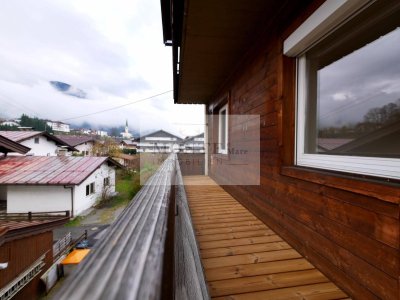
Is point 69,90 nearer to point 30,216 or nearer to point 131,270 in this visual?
point 30,216

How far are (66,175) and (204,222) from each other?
12121mm

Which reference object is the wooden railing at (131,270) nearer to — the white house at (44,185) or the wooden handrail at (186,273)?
the wooden handrail at (186,273)

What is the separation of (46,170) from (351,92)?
48.4 feet

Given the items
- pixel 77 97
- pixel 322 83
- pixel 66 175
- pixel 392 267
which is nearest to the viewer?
pixel 392 267

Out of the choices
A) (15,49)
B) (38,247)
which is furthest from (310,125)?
(15,49)

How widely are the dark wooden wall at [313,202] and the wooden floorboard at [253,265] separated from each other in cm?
10

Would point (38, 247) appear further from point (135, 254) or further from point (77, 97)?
point (77, 97)

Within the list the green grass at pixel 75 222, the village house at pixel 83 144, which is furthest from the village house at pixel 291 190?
the village house at pixel 83 144

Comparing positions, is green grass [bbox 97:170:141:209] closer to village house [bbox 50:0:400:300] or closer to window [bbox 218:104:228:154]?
window [bbox 218:104:228:154]

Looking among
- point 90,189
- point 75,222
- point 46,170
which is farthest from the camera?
point 90,189

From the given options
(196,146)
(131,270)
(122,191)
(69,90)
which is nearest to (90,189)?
(122,191)

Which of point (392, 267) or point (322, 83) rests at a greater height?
point (322, 83)

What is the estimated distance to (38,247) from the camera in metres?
6.50

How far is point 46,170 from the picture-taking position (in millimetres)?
12234
